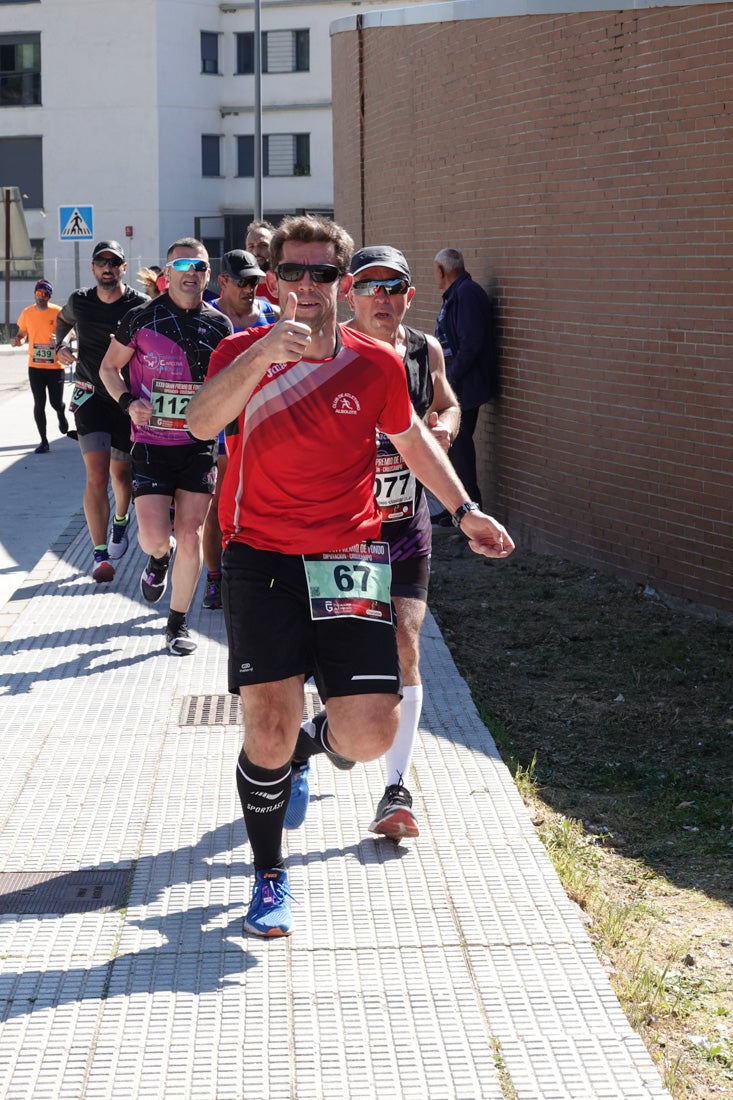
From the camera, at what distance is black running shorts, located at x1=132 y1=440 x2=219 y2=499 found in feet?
26.6

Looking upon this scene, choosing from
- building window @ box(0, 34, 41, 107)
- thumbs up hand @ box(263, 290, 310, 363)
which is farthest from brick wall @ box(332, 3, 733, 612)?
building window @ box(0, 34, 41, 107)

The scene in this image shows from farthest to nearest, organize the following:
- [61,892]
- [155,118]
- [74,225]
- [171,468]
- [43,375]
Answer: [155,118] → [74,225] → [43,375] → [171,468] → [61,892]

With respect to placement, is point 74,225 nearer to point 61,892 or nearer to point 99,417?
point 99,417

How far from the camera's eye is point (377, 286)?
5539 mm

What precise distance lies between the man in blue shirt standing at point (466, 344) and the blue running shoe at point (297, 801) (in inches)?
242

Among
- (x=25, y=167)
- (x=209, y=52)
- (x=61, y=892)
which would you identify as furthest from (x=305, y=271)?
(x=209, y=52)

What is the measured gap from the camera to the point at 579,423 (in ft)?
33.9

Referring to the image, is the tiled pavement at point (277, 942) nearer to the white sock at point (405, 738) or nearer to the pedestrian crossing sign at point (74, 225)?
the white sock at point (405, 738)

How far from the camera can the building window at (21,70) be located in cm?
5206

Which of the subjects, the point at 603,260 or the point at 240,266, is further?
the point at 603,260

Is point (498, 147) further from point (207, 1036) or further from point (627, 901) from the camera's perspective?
point (207, 1036)

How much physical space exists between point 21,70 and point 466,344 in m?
45.3

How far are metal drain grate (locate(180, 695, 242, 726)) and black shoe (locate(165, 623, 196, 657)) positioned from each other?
2.63 ft

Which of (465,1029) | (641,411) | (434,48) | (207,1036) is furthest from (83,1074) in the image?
(434,48)
